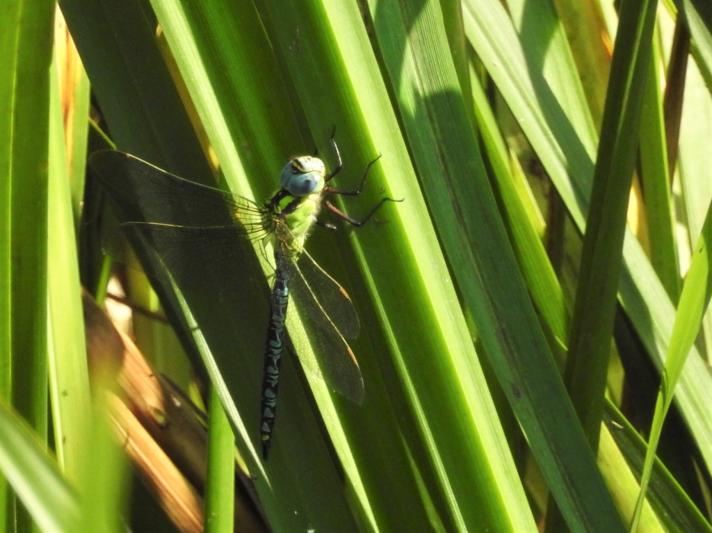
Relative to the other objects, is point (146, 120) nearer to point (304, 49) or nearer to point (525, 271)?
point (304, 49)

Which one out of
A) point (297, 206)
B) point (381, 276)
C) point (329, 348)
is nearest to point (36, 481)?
point (381, 276)

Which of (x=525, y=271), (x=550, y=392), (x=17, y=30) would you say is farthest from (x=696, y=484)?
(x=17, y=30)

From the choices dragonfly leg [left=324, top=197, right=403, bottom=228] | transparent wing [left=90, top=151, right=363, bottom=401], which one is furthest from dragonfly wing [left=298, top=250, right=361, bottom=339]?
dragonfly leg [left=324, top=197, right=403, bottom=228]

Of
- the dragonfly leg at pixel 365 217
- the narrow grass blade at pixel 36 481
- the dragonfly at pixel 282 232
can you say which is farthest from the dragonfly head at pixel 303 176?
the narrow grass blade at pixel 36 481

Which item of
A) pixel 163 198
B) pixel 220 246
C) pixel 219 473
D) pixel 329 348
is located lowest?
pixel 219 473

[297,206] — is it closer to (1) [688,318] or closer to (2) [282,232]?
(2) [282,232]

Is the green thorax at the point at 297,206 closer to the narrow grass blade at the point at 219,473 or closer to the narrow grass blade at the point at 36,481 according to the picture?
the narrow grass blade at the point at 219,473
